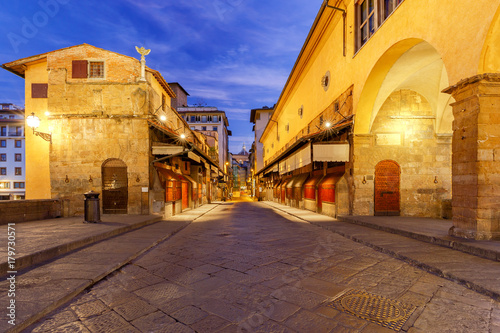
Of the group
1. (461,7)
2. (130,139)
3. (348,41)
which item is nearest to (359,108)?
(348,41)

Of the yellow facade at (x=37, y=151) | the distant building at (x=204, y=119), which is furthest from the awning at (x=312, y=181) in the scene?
the distant building at (x=204, y=119)

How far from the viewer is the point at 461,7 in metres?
6.21

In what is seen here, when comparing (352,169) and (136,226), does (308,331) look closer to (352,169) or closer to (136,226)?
(136,226)

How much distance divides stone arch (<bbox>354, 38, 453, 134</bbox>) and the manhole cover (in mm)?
8548

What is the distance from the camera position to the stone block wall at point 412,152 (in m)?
11.6

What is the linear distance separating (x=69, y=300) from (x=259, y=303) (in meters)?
2.52

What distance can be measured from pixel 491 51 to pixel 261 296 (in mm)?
7236

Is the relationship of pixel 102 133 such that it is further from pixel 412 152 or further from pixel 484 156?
pixel 412 152

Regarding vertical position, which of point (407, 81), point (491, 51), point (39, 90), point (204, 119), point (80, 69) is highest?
point (204, 119)

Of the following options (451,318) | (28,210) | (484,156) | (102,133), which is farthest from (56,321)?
(102,133)

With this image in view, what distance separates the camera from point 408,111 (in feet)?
38.5

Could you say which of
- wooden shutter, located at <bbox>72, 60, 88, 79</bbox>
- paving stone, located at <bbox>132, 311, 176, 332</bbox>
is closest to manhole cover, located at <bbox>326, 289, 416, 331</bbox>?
paving stone, located at <bbox>132, 311, 176, 332</bbox>

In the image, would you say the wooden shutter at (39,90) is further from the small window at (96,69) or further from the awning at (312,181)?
the awning at (312,181)

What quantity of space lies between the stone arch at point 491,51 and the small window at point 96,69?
14841mm
